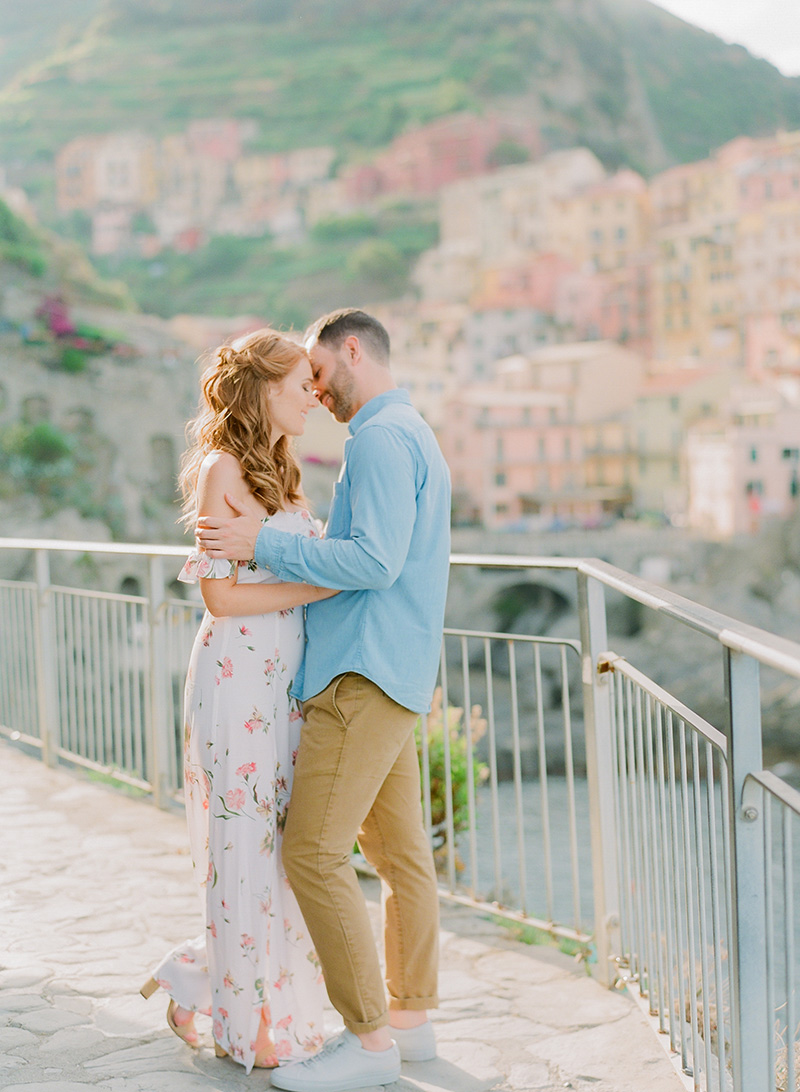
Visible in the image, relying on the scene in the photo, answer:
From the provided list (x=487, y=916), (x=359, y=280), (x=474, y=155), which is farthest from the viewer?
(x=474, y=155)

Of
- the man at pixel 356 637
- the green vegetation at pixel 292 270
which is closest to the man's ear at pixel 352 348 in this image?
the man at pixel 356 637

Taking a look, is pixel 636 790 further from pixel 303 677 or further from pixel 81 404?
pixel 81 404

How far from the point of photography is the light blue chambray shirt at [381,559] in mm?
1972

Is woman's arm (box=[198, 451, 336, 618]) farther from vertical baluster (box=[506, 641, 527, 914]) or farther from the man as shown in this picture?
vertical baluster (box=[506, 641, 527, 914])

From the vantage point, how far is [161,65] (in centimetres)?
6881

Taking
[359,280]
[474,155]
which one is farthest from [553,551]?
[474,155]

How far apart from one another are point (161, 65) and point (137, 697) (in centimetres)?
7227

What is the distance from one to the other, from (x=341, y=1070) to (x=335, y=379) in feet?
4.35

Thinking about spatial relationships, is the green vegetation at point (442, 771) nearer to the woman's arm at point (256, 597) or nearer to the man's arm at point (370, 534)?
the woman's arm at point (256, 597)

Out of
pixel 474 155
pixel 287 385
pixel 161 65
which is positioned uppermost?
pixel 161 65

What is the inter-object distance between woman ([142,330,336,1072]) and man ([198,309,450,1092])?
0.06 metres

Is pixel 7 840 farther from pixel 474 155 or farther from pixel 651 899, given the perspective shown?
pixel 474 155

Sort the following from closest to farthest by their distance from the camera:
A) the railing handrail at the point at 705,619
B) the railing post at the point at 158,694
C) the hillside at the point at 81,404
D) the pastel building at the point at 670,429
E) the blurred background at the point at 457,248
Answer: the railing handrail at the point at 705,619 → the railing post at the point at 158,694 → the hillside at the point at 81,404 → the blurred background at the point at 457,248 → the pastel building at the point at 670,429

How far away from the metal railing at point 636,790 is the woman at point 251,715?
712 millimetres
